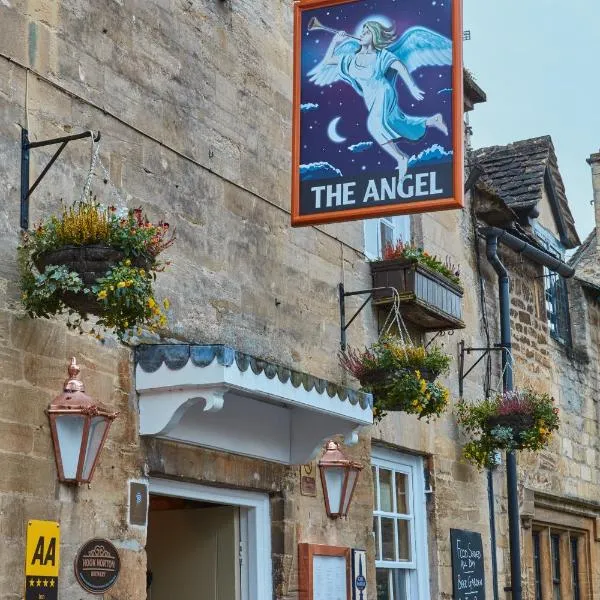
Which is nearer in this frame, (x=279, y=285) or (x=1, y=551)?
(x=1, y=551)

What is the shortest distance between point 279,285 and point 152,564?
7.27 ft

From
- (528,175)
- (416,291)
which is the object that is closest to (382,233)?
(416,291)

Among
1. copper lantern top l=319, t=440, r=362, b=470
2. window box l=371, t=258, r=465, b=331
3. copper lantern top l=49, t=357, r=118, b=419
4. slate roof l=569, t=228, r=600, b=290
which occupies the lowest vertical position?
copper lantern top l=319, t=440, r=362, b=470

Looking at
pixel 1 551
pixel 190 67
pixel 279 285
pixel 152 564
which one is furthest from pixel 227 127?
pixel 1 551

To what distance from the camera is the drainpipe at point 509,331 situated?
12.2 metres

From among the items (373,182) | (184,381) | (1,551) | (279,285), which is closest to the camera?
(1,551)

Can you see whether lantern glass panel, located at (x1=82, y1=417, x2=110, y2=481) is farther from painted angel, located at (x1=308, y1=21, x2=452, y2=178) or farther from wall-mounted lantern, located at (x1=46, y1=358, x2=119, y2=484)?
painted angel, located at (x1=308, y1=21, x2=452, y2=178)

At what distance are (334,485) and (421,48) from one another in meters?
3.22

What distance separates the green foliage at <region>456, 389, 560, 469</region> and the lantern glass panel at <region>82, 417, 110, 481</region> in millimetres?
5359

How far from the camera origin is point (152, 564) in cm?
889

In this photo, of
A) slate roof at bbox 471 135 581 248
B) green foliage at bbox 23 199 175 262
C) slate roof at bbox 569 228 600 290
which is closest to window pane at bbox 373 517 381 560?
green foliage at bbox 23 199 175 262

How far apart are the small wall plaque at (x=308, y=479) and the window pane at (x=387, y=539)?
54.4 inches

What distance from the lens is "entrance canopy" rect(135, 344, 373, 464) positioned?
7082 millimetres

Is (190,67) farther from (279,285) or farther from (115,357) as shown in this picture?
(115,357)
